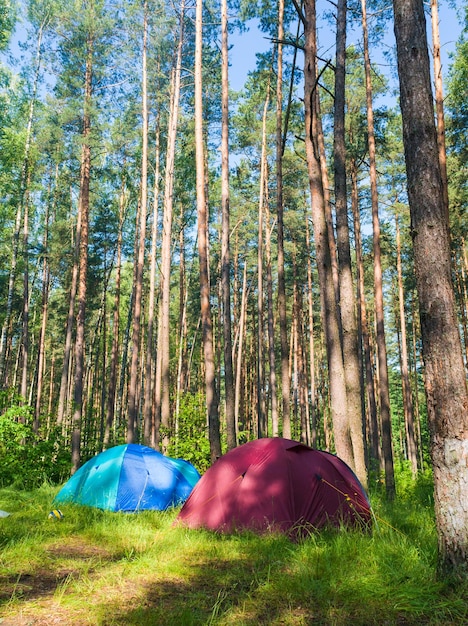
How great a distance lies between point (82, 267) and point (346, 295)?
954 centimetres

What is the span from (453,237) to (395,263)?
4016 millimetres

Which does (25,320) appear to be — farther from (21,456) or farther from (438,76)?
(438,76)

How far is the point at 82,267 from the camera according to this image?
14.4m

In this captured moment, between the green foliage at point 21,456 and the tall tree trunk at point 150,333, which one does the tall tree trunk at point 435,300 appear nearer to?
the green foliage at point 21,456

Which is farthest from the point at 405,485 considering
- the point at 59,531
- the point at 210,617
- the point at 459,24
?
the point at 459,24

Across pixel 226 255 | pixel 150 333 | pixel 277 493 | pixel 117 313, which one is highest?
pixel 117 313

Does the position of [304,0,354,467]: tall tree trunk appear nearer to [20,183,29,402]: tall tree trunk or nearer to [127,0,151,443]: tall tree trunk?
[127,0,151,443]: tall tree trunk

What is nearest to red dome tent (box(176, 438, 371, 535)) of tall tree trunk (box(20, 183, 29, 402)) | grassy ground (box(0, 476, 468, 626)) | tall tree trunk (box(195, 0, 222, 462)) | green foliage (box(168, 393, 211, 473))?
grassy ground (box(0, 476, 468, 626))

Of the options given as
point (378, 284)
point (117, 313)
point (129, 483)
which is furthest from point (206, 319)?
point (117, 313)

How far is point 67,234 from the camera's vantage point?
73.8 ft

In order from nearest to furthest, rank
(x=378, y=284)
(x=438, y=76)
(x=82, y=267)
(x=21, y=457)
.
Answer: (x=438, y=76)
(x=21, y=457)
(x=378, y=284)
(x=82, y=267)

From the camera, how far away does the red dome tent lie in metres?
5.55

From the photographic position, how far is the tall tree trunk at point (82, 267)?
13.2 m

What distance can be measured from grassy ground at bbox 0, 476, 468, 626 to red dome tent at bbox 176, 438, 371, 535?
13.9 inches
